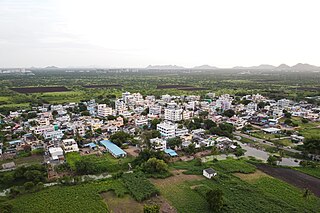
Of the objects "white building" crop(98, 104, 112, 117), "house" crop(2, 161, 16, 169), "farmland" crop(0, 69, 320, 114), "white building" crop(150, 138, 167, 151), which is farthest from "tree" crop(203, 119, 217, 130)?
"house" crop(2, 161, 16, 169)

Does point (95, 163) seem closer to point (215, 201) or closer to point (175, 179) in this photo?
point (175, 179)

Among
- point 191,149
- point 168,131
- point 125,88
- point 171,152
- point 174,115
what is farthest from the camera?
point 125,88

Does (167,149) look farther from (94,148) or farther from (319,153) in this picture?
(319,153)

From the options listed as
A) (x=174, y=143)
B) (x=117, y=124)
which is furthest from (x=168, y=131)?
(x=117, y=124)

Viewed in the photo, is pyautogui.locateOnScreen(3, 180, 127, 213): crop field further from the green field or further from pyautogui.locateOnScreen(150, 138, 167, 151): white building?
the green field

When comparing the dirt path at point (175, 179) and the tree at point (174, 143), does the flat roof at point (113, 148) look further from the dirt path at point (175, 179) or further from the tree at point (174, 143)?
the dirt path at point (175, 179)
